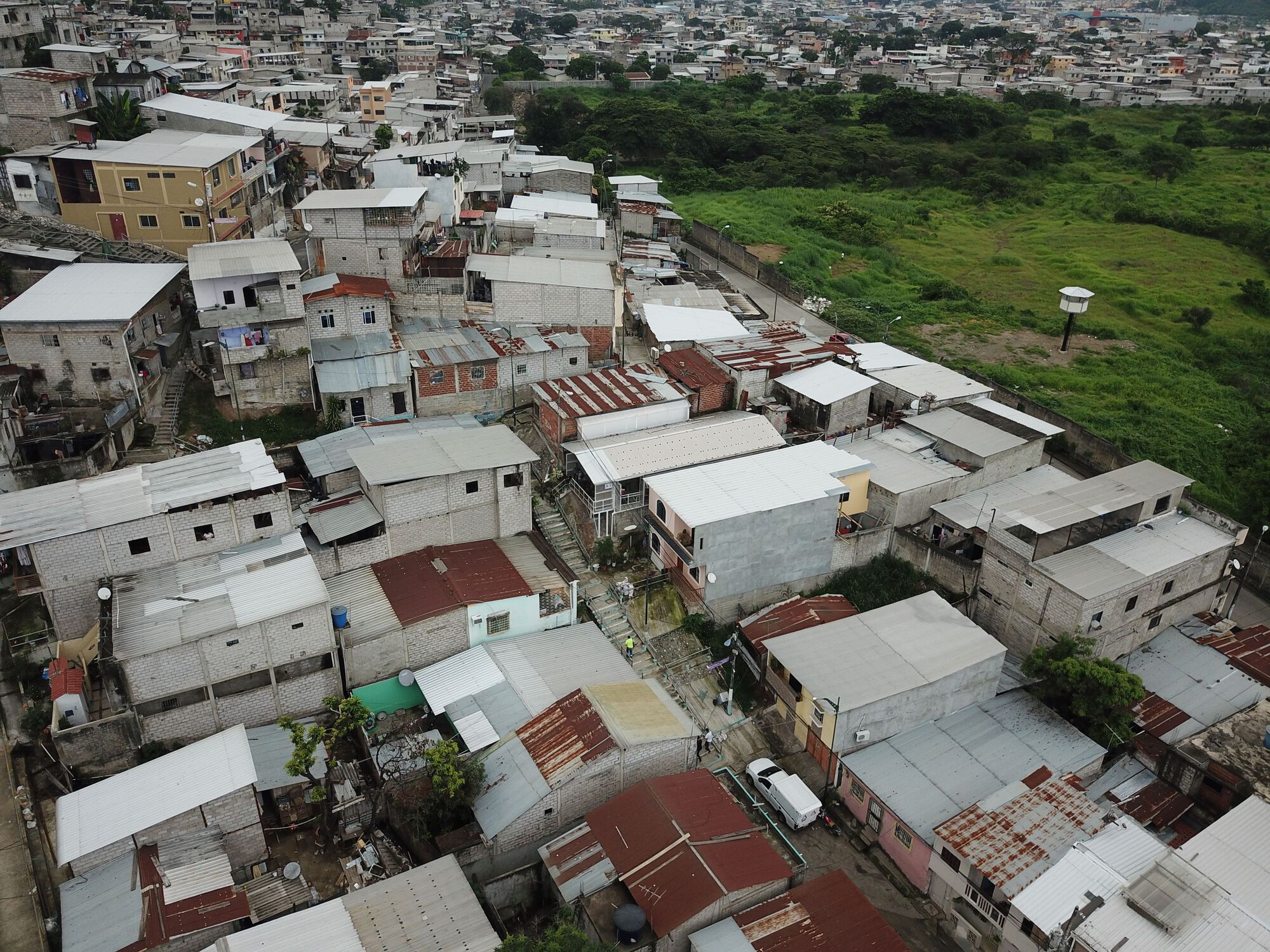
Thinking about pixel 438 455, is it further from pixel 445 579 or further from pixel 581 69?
pixel 581 69

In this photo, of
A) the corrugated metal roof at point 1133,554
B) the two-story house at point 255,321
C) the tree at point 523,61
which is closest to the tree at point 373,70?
the tree at point 523,61

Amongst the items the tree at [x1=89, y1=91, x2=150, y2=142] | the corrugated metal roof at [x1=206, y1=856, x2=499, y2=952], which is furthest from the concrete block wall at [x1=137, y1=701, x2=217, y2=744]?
the tree at [x1=89, y1=91, x2=150, y2=142]

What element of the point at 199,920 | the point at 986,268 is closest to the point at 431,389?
the point at 199,920

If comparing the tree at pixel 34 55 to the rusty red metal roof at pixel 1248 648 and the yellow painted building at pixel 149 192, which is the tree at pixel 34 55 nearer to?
the yellow painted building at pixel 149 192

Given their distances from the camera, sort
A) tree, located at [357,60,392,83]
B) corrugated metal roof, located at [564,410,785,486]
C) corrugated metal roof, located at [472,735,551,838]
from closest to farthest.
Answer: corrugated metal roof, located at [472,735,551,838], corrugated metal roof, located at [564,410,785,486], tree, located at [357,60,392,83]

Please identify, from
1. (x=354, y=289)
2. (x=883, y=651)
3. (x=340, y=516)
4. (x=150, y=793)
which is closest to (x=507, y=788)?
(x=150, y=793)

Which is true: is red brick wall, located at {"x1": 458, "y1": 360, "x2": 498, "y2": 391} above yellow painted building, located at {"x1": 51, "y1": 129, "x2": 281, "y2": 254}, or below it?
below

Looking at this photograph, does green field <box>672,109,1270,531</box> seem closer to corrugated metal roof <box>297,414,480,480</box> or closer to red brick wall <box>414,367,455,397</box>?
red brick wall <box>414,367,455,397</box>

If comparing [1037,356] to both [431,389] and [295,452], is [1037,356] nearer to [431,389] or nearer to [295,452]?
[431,389]
